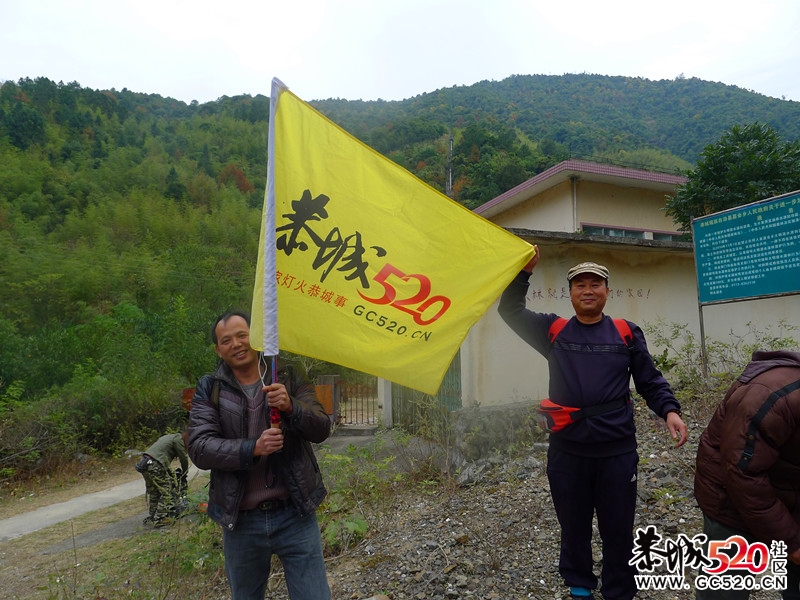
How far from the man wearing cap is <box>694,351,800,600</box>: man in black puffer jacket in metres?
0.47

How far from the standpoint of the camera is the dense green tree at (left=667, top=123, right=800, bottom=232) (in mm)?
8641

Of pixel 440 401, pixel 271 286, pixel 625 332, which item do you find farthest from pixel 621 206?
pixel 271 286

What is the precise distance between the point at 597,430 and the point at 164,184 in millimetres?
45052

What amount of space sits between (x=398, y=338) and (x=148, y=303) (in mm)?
24717

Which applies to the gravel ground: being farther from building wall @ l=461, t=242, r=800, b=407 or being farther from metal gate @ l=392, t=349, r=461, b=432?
building wall @ l=461, t=242, r=800, b=407

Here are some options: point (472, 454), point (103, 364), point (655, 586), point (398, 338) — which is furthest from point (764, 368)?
point (103, 364)

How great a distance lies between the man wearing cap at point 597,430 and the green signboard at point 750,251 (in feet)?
13.3

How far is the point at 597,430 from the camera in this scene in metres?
2.35

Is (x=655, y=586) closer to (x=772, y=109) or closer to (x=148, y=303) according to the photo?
(x=148, y=303)

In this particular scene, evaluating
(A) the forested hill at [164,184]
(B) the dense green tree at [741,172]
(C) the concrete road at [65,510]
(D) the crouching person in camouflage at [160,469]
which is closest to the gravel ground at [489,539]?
(C) the concrete road at [65,510]

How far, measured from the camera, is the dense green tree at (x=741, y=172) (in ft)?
28.3

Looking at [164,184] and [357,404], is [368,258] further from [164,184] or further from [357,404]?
[164,184]

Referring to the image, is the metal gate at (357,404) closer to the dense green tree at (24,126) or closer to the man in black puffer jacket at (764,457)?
the man in black puffer jacket at (764,457)

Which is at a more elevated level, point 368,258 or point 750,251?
point 750,251
